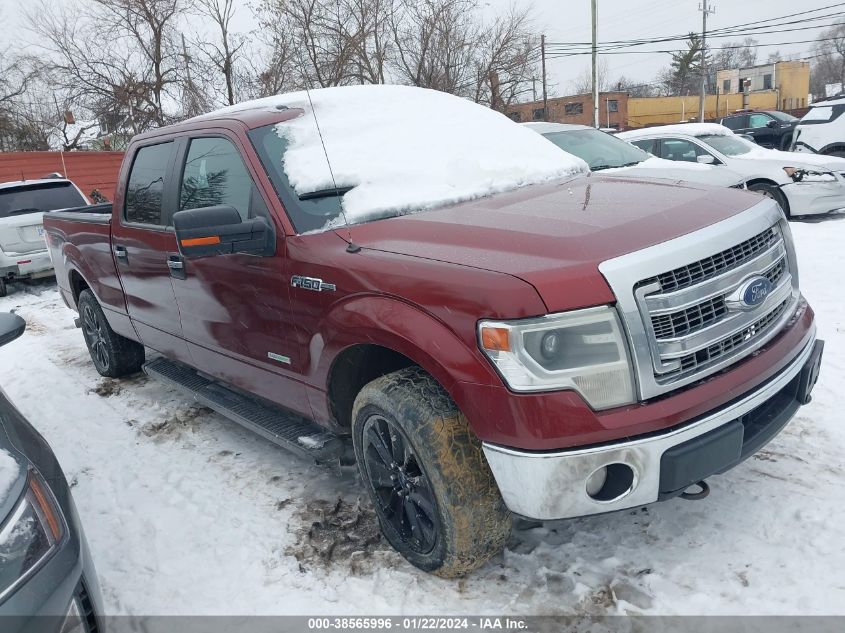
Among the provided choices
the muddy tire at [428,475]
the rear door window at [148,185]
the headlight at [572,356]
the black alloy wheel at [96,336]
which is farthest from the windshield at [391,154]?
the black alloy wheel at [96,336]

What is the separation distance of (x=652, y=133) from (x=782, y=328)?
8.02 metres

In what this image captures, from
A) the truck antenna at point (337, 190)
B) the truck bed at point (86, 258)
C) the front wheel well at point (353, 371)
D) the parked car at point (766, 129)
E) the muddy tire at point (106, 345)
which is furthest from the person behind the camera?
the parked car at point (766, 129)

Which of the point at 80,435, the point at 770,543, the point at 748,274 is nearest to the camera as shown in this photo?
the point at 748,274

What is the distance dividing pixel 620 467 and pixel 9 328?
2.40 meters

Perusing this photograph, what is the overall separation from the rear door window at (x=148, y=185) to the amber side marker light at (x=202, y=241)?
134 centimetres

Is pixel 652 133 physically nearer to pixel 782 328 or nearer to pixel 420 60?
pixel 782 328

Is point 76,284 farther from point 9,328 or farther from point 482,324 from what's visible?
point 482,324

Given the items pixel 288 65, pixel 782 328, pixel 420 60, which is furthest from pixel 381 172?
pixel 420 60

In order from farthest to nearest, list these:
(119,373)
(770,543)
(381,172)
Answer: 1. (119,373)
2. (381,172)
3. (770,543)

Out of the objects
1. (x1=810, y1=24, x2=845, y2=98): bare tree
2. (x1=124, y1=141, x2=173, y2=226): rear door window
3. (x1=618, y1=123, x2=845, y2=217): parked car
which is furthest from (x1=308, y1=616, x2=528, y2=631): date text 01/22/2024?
(x1=810, y1=24, x2=845, y2=98): bare tree

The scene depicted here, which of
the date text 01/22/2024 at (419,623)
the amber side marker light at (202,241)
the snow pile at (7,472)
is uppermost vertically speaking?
the amber side marker light at (202,241)

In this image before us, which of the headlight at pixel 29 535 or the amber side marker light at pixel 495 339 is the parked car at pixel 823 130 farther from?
the headlight at pixel 29 535

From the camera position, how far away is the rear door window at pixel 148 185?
4055 mm

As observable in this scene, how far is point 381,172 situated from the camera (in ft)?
10.4
